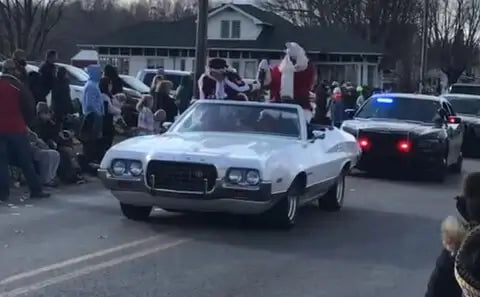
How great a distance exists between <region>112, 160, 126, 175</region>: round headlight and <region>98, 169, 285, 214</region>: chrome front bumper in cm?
7

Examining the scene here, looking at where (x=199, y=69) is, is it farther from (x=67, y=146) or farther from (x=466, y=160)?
(x=466, y=160)

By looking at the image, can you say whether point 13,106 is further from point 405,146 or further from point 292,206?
point 405,146

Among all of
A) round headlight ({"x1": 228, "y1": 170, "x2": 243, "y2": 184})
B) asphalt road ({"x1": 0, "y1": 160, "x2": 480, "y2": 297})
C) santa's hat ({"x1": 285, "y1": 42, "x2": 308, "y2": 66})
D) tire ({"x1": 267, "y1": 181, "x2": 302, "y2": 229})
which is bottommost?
asphalt road ({"x1": 0, "y1": 160, "x2": 480, "y2": 297})

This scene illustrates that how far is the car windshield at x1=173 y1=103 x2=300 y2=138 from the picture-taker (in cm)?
1333

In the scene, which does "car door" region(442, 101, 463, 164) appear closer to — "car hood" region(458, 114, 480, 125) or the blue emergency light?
the blue emergency light

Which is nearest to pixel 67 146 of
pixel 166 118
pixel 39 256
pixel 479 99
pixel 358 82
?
pixel 166 118

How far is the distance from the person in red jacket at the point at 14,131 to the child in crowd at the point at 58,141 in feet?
5.83

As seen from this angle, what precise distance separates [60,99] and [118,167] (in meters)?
6.70

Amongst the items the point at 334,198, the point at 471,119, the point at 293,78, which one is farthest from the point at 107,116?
the point at 471,119

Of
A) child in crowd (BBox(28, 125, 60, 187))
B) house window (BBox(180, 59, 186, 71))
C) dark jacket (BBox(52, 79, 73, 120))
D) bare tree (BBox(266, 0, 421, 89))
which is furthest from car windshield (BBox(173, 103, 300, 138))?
bare tree (BBox(266, 0, 421, 89))

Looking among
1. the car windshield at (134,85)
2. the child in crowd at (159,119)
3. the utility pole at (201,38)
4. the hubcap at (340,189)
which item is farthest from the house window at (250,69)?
the hubcap at (340,189)

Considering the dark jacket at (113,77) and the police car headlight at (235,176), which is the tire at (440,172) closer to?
the dark jacket at (113,77)

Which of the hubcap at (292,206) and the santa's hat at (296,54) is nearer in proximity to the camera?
the hubcap at (292,206)

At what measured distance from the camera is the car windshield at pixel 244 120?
13328 millimetres
